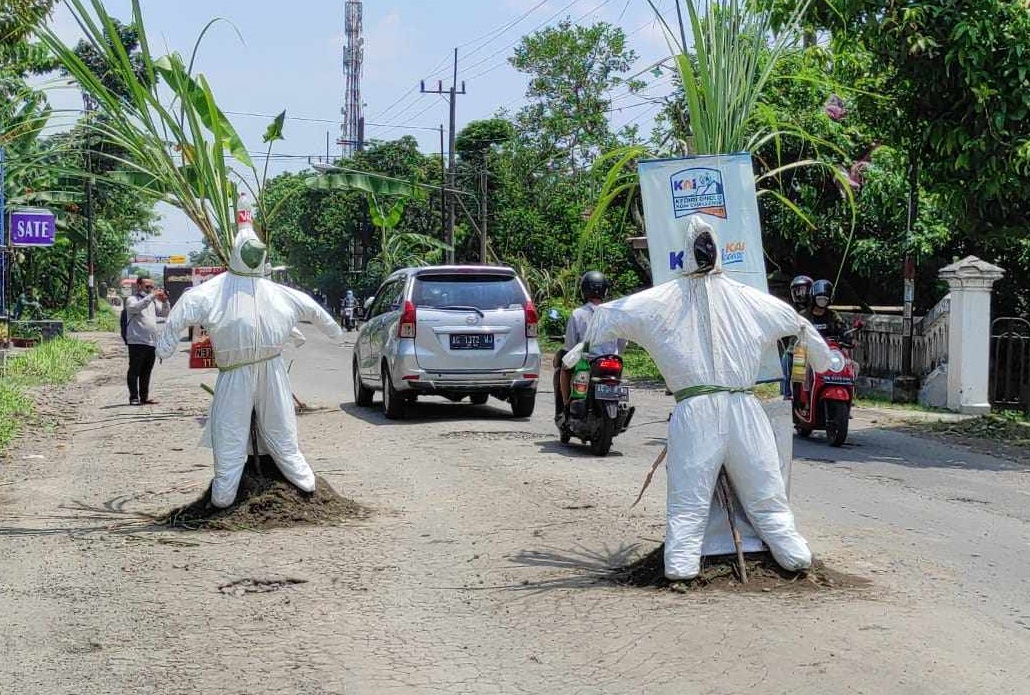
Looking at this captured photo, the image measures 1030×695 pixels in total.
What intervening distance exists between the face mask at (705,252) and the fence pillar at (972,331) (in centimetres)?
1165

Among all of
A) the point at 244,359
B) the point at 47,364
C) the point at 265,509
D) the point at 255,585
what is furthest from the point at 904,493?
the point at 47,364

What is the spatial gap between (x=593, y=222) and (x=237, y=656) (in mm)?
3137

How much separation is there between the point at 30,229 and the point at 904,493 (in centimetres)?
1787

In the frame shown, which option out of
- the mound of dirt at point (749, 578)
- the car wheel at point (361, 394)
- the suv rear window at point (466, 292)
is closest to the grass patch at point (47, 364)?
the car wheel at point (361, 394)

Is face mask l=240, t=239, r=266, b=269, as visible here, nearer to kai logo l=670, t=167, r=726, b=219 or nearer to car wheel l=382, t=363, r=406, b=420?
kai logo l=670, t=167, r=726, b=219

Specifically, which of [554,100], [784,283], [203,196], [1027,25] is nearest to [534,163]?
[554,100]

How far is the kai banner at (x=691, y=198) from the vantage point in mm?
6906

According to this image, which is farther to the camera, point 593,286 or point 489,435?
point 489,435

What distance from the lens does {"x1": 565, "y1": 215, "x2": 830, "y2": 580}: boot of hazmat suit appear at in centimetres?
612

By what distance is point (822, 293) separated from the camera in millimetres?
13141

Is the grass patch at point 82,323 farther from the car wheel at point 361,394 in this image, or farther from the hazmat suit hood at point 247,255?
the hazmat suit hood at point 247,255

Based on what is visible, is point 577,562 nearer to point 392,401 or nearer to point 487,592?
point 487,592

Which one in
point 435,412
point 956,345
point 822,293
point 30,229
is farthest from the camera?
point 30,229

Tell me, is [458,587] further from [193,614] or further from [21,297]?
[21,297]
